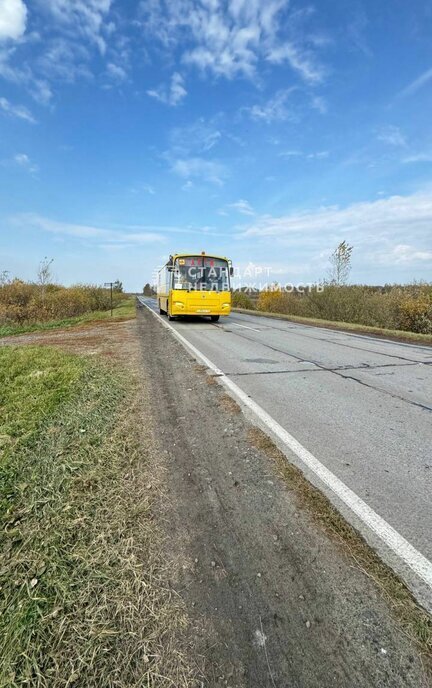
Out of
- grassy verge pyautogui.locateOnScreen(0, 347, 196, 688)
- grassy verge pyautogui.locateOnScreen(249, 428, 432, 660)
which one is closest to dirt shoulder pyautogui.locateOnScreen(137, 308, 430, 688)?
grassy verge pyautogui.locateOnScreen(249, 428, 432, 660)

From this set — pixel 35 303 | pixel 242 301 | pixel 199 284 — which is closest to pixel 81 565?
pixel 199 284

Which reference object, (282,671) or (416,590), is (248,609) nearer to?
(282,671)

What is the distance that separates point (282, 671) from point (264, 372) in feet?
17.7

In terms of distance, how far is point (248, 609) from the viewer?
1.75 metres

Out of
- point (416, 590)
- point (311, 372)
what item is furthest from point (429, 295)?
point (416, 590)

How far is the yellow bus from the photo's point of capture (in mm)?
15406

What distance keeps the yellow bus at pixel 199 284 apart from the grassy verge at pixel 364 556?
12.8m

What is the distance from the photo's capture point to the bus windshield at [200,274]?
15375mm

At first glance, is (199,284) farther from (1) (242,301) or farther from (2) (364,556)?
(1) (242,301)

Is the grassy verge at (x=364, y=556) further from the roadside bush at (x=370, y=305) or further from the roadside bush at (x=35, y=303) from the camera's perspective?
the roadside bush at (x=35, y=303)

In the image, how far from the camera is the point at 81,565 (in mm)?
1902

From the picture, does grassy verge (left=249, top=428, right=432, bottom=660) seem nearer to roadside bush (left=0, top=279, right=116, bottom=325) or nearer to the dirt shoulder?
the dirt shoulder

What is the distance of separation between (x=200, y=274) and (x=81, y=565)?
14.3m

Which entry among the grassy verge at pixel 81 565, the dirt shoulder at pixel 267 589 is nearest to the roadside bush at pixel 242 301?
the grassy verge at pixel 81 565
